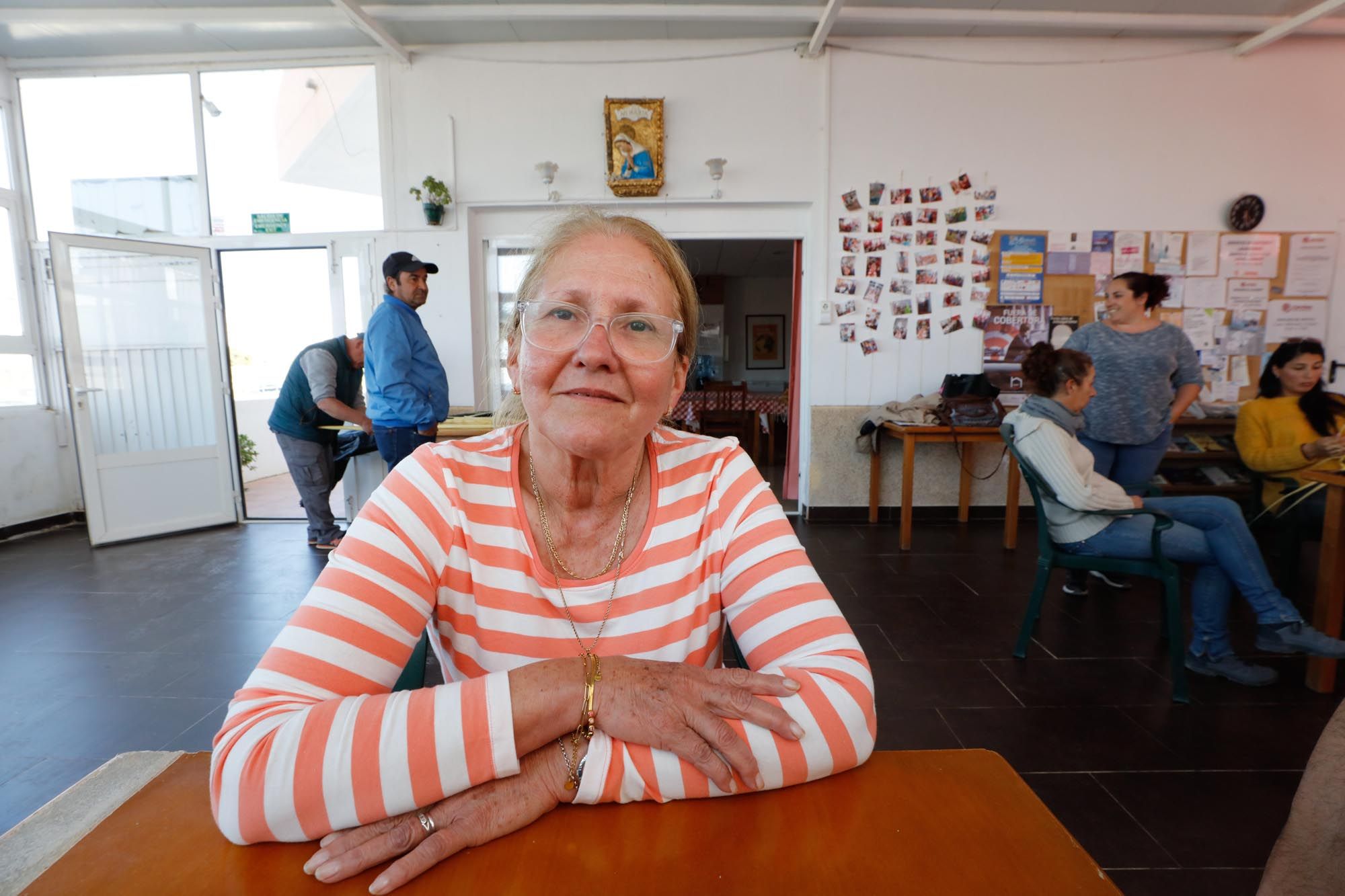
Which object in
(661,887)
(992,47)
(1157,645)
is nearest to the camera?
(661,887)

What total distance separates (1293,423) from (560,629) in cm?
363

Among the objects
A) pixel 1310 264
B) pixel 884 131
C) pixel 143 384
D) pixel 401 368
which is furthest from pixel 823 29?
pixel 143 384

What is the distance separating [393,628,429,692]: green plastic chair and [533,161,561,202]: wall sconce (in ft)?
13.2

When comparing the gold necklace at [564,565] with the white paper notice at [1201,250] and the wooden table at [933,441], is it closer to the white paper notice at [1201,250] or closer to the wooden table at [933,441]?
the wooden table at [933,441]

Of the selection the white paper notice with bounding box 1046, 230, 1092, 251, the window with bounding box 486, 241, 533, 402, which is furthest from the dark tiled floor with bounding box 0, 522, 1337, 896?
Answer: the white paper notice with bounding box 1046, 230, 1092, 251

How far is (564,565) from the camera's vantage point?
3.25ft

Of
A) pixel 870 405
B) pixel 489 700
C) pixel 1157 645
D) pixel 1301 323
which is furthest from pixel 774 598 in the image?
pixel 1301 323

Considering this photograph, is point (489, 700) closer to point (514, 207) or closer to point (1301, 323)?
point (514, 207)

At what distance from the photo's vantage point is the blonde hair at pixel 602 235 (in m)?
1.00

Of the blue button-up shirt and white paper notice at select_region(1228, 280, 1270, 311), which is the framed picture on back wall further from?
the blue button-up shirt

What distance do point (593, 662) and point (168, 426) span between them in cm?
535

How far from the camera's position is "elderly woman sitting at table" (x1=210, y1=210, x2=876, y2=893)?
64 cm

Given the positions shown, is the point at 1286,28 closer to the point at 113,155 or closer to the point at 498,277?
the point at 498,277

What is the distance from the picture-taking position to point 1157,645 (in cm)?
265
